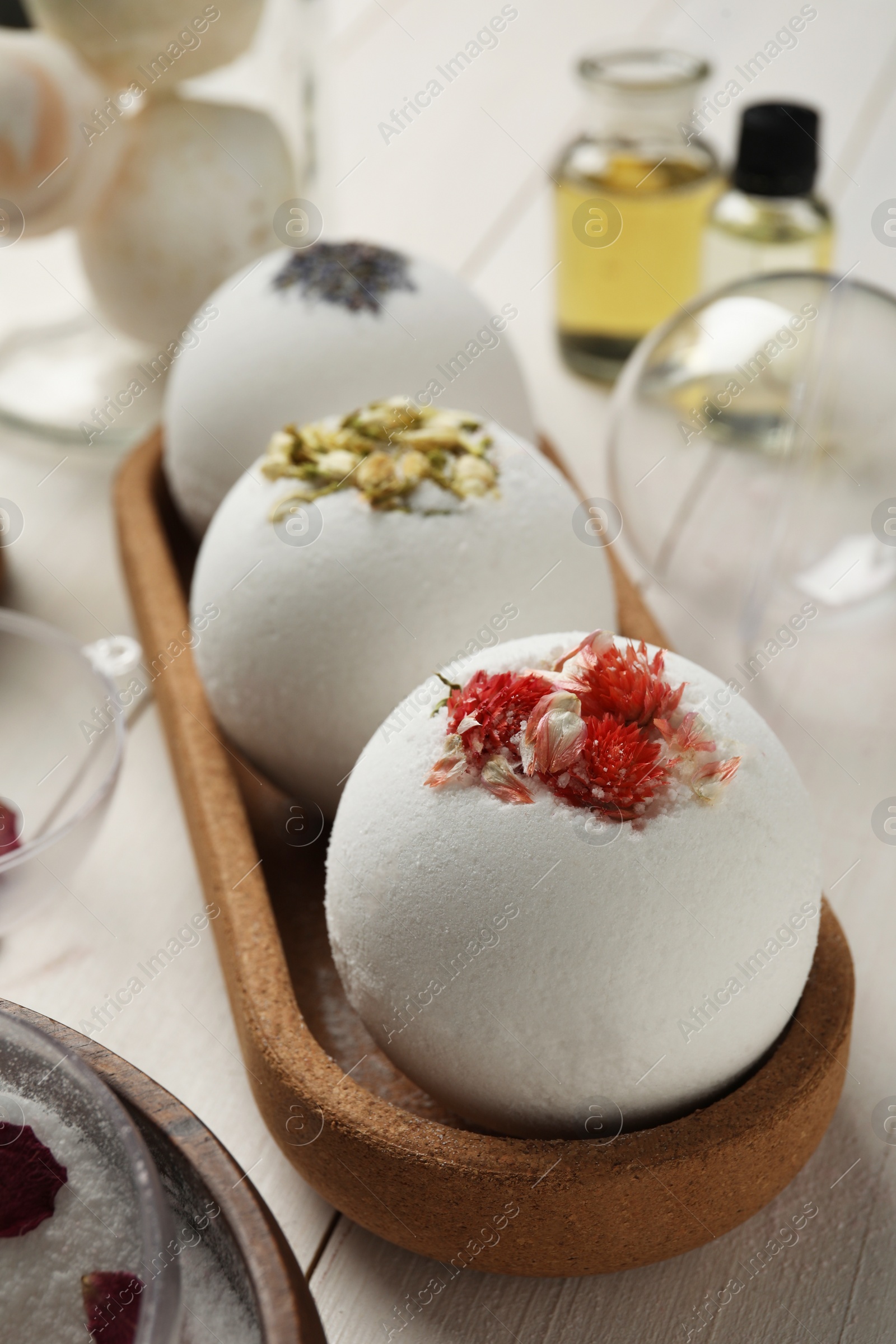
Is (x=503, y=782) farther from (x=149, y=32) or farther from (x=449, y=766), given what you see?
(x=149, y=32)

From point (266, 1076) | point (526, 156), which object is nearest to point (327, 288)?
point (266, 1076)

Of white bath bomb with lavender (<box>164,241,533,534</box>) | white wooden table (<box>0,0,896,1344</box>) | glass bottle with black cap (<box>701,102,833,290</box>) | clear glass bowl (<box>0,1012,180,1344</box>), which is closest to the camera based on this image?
clear glass bowl (<box>0,1012,180,1344</box>)

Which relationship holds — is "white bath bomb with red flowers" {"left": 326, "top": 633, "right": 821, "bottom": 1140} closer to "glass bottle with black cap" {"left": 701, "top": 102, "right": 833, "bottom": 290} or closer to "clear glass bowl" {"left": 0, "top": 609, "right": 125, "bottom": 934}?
"clear glass bowl" {"left": 0, "top": 609, "right": 125, "bottom": 934}

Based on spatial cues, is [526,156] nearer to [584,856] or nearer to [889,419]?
[889,419]

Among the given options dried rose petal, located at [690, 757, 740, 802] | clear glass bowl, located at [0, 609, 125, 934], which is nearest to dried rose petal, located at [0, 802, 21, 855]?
clear glass bowl, located at [0, 609, 125, 934]

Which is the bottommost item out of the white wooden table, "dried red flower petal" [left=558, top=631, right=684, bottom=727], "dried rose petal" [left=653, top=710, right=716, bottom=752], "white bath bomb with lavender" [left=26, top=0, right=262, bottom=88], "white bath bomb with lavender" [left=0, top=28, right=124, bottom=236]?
the white wooden table

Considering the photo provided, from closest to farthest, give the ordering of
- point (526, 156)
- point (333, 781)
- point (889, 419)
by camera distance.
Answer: point (333, 781), point (889, 419), point (526, 156)
